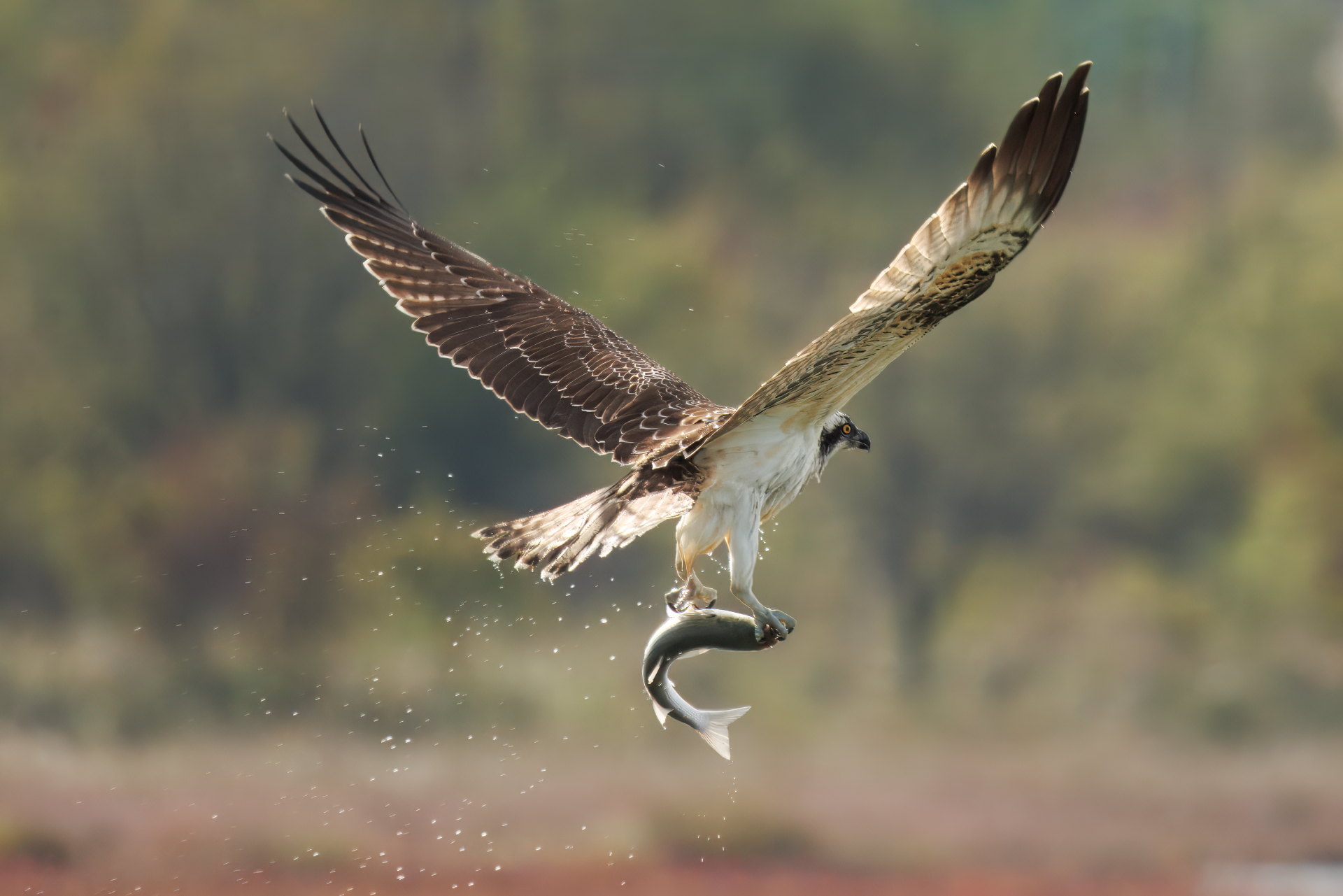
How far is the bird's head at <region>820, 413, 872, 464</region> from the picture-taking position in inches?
228

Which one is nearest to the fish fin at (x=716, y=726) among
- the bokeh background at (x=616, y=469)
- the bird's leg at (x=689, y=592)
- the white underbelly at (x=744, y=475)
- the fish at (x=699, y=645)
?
the fish at (x=699, y=645)

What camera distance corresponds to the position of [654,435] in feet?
19.4

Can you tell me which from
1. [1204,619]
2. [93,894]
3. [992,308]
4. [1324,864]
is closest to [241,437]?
[93,894]

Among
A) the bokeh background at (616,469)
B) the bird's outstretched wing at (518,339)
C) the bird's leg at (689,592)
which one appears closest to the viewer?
the bird's leg at (689,592)

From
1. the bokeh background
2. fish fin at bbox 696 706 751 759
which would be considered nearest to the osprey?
fish fin at bbox 696 706 751 759

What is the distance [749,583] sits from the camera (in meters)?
5.36

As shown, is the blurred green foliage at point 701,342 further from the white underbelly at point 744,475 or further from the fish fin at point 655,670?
the fish fin at point 655,670

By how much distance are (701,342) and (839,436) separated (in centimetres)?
1599

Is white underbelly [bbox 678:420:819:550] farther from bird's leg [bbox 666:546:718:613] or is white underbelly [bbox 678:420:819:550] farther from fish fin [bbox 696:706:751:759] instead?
fish fin [bbox 696:706:751:759]

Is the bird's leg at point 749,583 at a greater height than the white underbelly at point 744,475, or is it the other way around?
the white underbelly at point 744,475

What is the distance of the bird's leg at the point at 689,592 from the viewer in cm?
564

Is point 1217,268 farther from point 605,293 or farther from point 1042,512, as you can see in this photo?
point 605,293

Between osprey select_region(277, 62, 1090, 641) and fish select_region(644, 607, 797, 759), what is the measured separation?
50 millimetres

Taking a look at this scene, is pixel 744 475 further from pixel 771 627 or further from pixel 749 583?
pixel 771 627
